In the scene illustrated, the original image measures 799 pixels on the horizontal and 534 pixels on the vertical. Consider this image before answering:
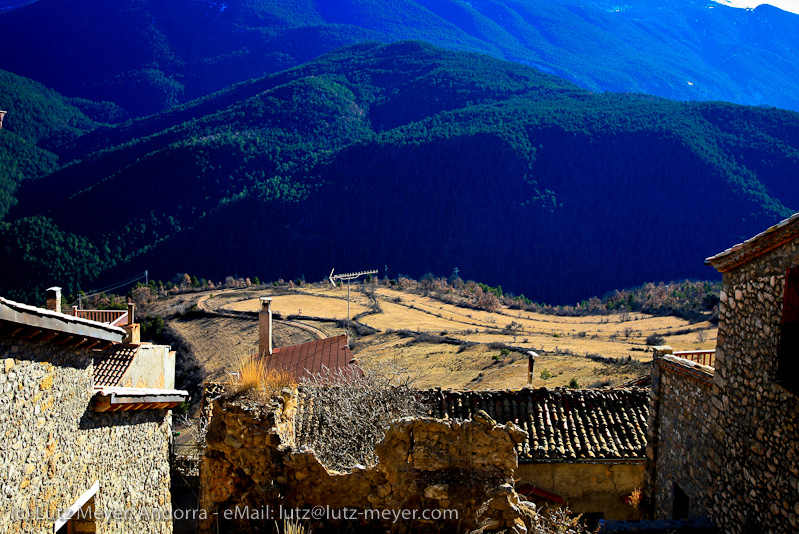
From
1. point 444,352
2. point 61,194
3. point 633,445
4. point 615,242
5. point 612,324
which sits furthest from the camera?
point 61,194

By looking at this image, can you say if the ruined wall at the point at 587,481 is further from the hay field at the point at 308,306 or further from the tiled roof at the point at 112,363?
the hay field at the point at 308,306

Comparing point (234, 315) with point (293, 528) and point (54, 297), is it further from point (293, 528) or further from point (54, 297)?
point (293, 528)

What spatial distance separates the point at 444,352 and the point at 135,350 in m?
17.2

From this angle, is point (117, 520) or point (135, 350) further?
point (135, 350)

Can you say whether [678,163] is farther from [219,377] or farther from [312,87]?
[219,377]

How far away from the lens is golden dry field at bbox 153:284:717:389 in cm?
2555

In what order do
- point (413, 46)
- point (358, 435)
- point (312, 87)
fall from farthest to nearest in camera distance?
point (413, 46) → point (312, 87) → point (358, 435)

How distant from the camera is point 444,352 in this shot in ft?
102

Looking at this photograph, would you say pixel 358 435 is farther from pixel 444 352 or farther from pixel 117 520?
pixel 444 352

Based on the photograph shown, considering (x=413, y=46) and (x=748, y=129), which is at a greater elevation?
(x=413, y=46)

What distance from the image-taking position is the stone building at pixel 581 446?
12922 mm

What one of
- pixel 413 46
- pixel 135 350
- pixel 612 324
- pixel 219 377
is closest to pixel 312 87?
pixel 413 46

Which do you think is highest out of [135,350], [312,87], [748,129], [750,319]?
[312,87]

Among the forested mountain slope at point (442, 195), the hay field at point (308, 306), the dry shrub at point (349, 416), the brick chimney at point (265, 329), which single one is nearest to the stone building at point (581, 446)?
the dry shrub at point (349, 416)
